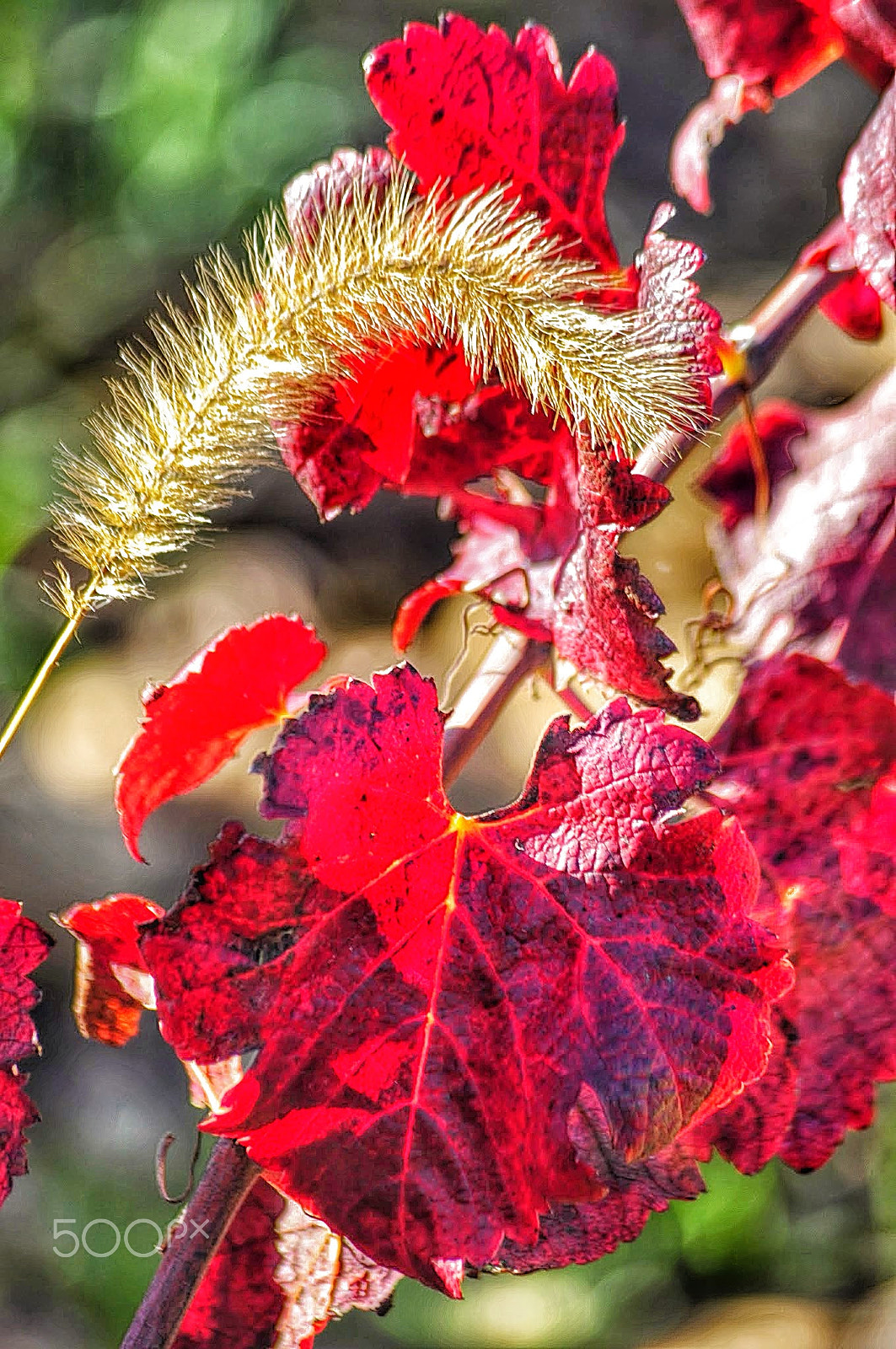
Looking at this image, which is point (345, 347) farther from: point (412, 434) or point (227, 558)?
point (227, 558)

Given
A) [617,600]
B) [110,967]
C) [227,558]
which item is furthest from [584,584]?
[227,558]

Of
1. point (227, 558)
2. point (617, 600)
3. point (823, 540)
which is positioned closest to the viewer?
point (617, 600)

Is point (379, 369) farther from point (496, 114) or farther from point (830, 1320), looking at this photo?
point (830, 1320)

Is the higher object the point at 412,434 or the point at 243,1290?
the point at 412,434

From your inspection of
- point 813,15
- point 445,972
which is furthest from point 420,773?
point 813,15

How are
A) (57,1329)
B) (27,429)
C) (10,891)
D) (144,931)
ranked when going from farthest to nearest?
(27,429)
(10,891)
(57,1329)
(144,931)

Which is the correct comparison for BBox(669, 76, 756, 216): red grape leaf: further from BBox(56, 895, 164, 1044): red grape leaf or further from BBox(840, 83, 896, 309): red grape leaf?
BBox(56, 895, 164, 1044): red grape leaf
